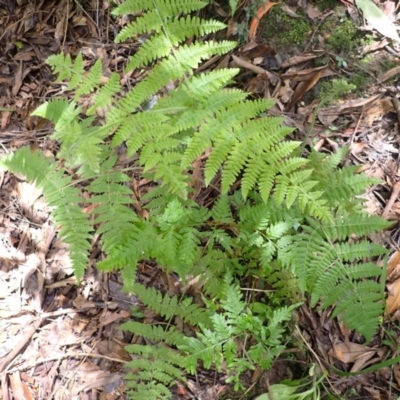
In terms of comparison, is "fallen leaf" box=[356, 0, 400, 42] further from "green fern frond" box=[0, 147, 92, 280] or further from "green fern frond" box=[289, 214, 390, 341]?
"green fern frond" box=[0, 147, 92, 280]

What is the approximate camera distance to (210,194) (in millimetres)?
3361

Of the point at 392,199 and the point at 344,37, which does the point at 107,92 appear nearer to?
the point at 344,37

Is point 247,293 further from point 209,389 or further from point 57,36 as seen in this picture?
point 57,36

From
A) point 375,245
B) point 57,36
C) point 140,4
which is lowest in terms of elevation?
point 375,245

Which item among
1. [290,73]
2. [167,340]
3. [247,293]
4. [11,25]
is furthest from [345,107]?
[11,25]

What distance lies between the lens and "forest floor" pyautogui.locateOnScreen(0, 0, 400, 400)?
302 cm

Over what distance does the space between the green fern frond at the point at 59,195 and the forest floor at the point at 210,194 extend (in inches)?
30.1

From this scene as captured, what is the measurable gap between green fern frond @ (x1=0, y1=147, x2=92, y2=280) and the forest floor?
764mm

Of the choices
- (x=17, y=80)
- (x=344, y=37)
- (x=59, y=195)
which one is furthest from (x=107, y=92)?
(x=344, y=37)

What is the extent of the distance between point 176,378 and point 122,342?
478mm

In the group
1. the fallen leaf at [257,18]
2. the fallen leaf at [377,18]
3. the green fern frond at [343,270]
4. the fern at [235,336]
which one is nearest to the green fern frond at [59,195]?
the fern at [235,336]

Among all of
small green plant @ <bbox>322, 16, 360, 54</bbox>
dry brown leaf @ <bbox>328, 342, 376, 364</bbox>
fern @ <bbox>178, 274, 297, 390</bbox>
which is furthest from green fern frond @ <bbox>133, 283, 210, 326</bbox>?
small green plant @ <bbox>322, 16, 360, 54</bbox>

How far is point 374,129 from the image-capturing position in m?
3.30

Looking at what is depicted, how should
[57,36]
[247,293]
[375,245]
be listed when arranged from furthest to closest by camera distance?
[57,36] → [247,293] → [375,245]
